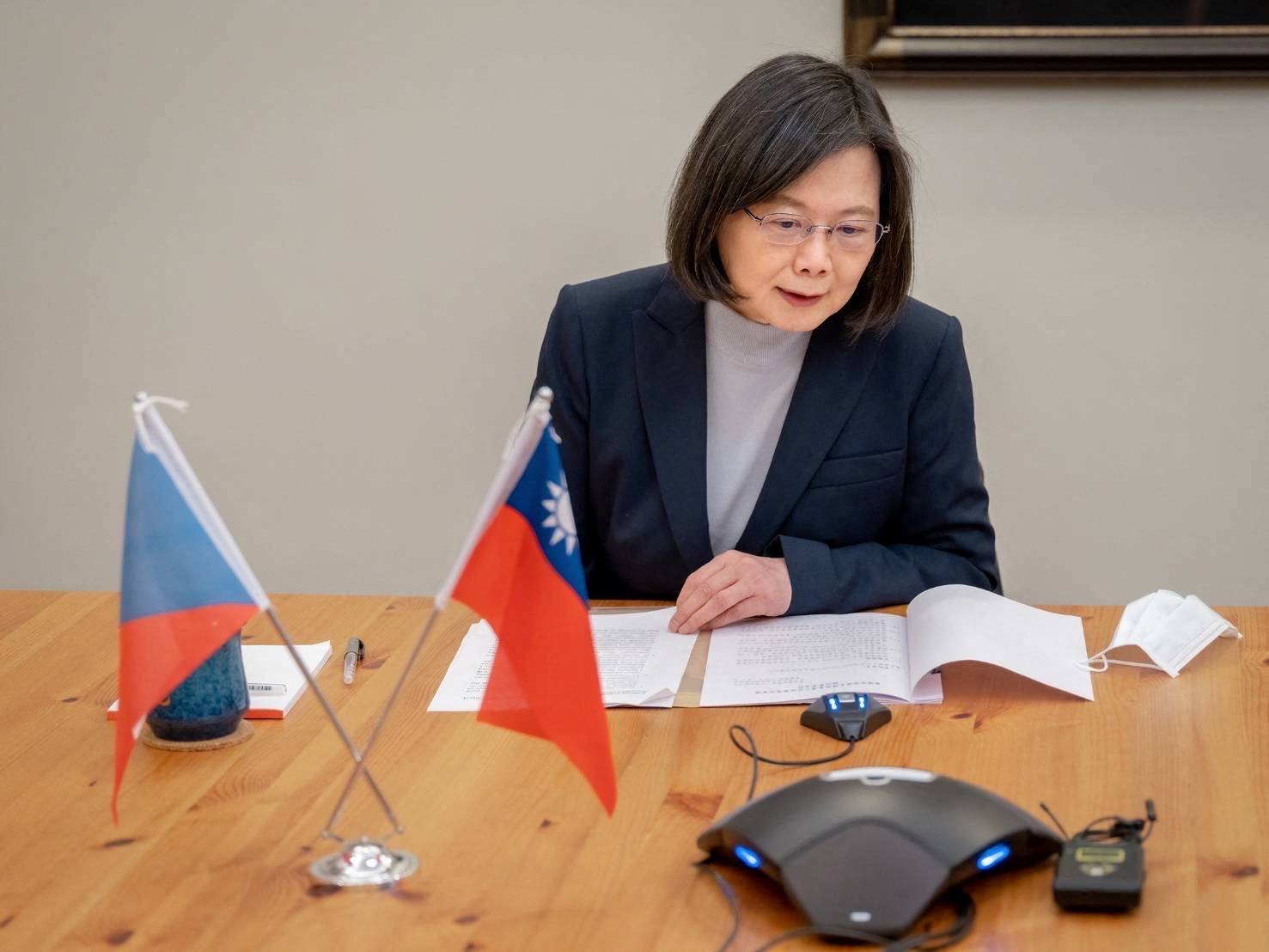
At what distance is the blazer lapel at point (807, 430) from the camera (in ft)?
6.51

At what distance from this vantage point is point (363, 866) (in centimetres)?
117

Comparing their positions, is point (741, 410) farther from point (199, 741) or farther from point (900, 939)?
point (900, 939)

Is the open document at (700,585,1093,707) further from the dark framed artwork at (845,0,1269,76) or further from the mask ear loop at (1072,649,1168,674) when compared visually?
the dark framed artwork at (845,0,1269,76)

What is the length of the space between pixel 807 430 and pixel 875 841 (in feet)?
3.17

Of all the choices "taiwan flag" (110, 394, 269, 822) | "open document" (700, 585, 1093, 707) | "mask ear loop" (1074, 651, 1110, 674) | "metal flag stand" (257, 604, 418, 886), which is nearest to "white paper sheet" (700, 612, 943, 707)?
"open document" (700, 585, 1093, 707)

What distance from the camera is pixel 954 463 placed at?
201 cm

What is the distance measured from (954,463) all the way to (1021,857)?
3.12 feet

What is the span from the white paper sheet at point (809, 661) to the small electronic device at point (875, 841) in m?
0.35

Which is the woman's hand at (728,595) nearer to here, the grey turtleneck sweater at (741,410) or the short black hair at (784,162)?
the grey turtleneck sweater at (741,410)

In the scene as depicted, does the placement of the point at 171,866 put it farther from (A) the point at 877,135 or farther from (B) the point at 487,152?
(B) the point at 487,152

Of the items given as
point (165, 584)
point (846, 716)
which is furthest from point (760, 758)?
point (165, 584)

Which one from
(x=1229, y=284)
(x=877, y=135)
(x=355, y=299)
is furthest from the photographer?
(x=355, y=299)

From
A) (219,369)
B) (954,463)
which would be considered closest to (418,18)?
(219,369)

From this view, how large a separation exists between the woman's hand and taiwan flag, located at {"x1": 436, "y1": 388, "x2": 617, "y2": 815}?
1.65ft
